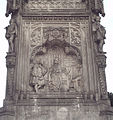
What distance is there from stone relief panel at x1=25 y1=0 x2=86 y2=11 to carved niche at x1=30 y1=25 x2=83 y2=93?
115cm

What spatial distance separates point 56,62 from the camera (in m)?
12.9

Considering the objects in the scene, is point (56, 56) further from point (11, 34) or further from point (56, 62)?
point (11, 34)

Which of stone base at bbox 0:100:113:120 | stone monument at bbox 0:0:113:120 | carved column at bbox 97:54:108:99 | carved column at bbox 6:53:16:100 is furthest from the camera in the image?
carved column at bbox 97:54:108:99

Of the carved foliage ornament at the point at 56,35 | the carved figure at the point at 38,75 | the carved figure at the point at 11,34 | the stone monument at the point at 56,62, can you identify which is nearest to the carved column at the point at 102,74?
the stone monument at the point at 56,62

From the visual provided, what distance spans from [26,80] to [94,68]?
2937 millimetres

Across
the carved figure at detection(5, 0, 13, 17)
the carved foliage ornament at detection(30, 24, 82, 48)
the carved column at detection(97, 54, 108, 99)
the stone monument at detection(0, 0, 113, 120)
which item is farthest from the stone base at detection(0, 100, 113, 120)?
the carved figure at detection(5, 0, 13, 17)

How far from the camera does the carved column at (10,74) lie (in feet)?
38.1

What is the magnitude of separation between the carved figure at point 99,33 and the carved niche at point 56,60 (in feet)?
2.70

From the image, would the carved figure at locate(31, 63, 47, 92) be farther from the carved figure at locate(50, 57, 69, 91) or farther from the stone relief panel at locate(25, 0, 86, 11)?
the stone relief panel at locate(25, 0, 86, 11)

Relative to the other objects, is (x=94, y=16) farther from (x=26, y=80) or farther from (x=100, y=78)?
(x=26, y=80)

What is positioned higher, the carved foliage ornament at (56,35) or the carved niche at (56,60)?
the carved foliage ornament at (56,35)

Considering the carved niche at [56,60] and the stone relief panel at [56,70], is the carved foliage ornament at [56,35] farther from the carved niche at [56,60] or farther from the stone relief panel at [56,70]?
the stone relief panel at [56,70]

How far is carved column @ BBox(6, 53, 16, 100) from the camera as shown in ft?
38.1

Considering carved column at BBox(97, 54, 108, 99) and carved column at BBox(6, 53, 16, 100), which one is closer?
carved column at BBox(6, 53, 16, 100)
